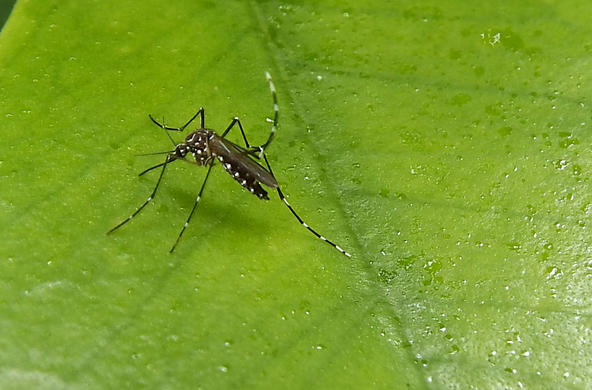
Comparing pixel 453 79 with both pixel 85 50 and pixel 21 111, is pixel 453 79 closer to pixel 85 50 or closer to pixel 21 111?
pixel 85 50

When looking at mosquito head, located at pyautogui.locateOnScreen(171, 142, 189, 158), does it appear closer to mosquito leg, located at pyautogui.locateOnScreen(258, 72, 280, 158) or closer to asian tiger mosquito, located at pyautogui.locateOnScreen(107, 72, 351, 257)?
asian tiger mosquito, located at pyautogui.locateOnScreen(107, 72, 351, 257)

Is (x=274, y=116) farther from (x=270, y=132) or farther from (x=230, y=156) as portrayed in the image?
(x=230, y=156)

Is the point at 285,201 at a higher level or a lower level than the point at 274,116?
lower

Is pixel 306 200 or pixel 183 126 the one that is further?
pixel 183 126

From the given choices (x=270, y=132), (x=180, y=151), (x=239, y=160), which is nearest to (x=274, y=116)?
(x=270, y=132)

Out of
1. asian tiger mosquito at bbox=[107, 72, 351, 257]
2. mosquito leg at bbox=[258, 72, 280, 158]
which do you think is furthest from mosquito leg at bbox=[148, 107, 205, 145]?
mosquito leg at bbox=[258, 72, 280, 158]

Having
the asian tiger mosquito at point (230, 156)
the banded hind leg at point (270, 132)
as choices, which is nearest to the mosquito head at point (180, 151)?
the asian tiger mosquito at point (230, 156)

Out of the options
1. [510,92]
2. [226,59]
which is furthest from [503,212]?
[226,59]

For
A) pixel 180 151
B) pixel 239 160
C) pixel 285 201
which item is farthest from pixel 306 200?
pixel 180 151
